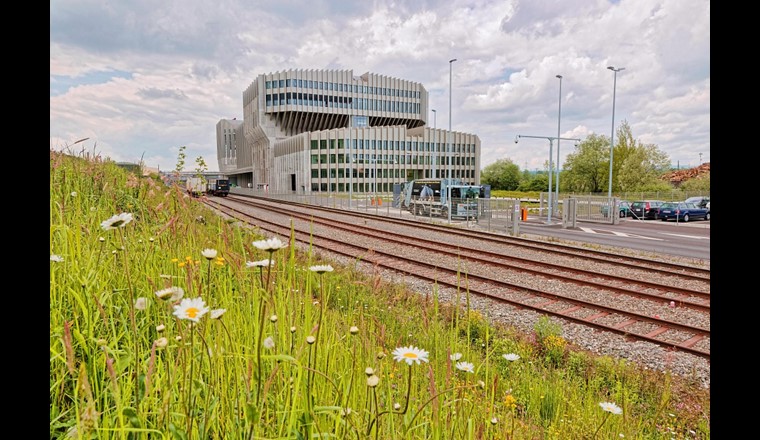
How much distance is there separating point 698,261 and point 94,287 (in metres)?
17.0

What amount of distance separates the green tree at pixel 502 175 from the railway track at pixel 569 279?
8473cm

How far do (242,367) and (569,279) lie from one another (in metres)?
10.6

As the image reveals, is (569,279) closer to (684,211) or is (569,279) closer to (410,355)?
(410,355)

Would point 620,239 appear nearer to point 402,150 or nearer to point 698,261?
point 698,261

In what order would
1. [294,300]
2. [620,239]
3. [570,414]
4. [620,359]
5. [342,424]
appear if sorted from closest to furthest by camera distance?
[342,424], [294,300], [570,414], [620,359], [620,239]

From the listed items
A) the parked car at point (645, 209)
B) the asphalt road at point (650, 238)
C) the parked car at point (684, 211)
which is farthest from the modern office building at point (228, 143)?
the asphalt road at point (650, 238)

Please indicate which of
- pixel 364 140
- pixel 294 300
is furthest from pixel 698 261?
pixel 364 140

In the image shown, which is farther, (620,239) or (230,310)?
(620,239)

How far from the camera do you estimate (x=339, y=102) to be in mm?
94812

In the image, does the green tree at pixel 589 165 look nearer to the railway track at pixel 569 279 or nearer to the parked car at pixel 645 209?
the parked car at pixel 645 209

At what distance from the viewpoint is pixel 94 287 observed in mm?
2406

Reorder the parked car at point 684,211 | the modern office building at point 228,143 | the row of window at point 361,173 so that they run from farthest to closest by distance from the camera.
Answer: the modern office building at point 228,143 → the row of window at point 361,173 → the parked car at point 684,211

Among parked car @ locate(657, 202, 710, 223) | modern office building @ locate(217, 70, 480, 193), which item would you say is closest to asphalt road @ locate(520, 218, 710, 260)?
parked car @ locate(657, 202, 710, 223)

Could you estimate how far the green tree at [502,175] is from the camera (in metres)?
99.7
